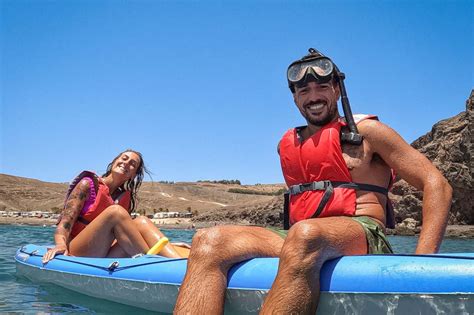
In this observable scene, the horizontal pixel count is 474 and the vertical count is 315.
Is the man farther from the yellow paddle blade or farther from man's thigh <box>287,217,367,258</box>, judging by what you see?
the yellow paddle blade

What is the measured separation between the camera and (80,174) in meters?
5.27

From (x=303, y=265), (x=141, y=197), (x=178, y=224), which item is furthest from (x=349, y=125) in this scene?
(x=141, y=197)

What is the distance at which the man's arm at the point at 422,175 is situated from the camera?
2.72m

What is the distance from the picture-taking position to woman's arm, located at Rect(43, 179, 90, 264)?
504 centimetres

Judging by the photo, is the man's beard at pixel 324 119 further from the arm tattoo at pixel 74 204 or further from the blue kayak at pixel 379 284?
the arm tattoo at pixel 74 204

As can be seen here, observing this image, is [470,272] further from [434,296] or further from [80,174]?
[80,174]

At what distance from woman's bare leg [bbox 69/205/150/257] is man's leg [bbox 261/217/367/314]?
2816 mm

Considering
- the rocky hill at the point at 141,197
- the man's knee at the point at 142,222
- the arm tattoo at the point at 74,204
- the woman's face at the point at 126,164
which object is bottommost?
the man's knee at the point at 142,222

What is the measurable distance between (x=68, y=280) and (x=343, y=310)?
3.28m

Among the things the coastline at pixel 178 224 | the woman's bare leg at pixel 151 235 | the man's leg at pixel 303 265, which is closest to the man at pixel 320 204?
the man's leg at pixel 303 265

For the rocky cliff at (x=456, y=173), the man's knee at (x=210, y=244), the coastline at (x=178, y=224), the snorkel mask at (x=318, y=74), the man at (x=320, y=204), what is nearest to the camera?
the man at (x=320, y=204)

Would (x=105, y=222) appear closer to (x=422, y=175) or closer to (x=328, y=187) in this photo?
(x=328, y=187)

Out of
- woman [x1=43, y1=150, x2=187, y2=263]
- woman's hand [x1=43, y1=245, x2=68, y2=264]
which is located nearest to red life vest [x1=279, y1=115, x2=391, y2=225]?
woman [x1=43, y1=150, x2=187, y2=263]

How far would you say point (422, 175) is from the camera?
114 inches
